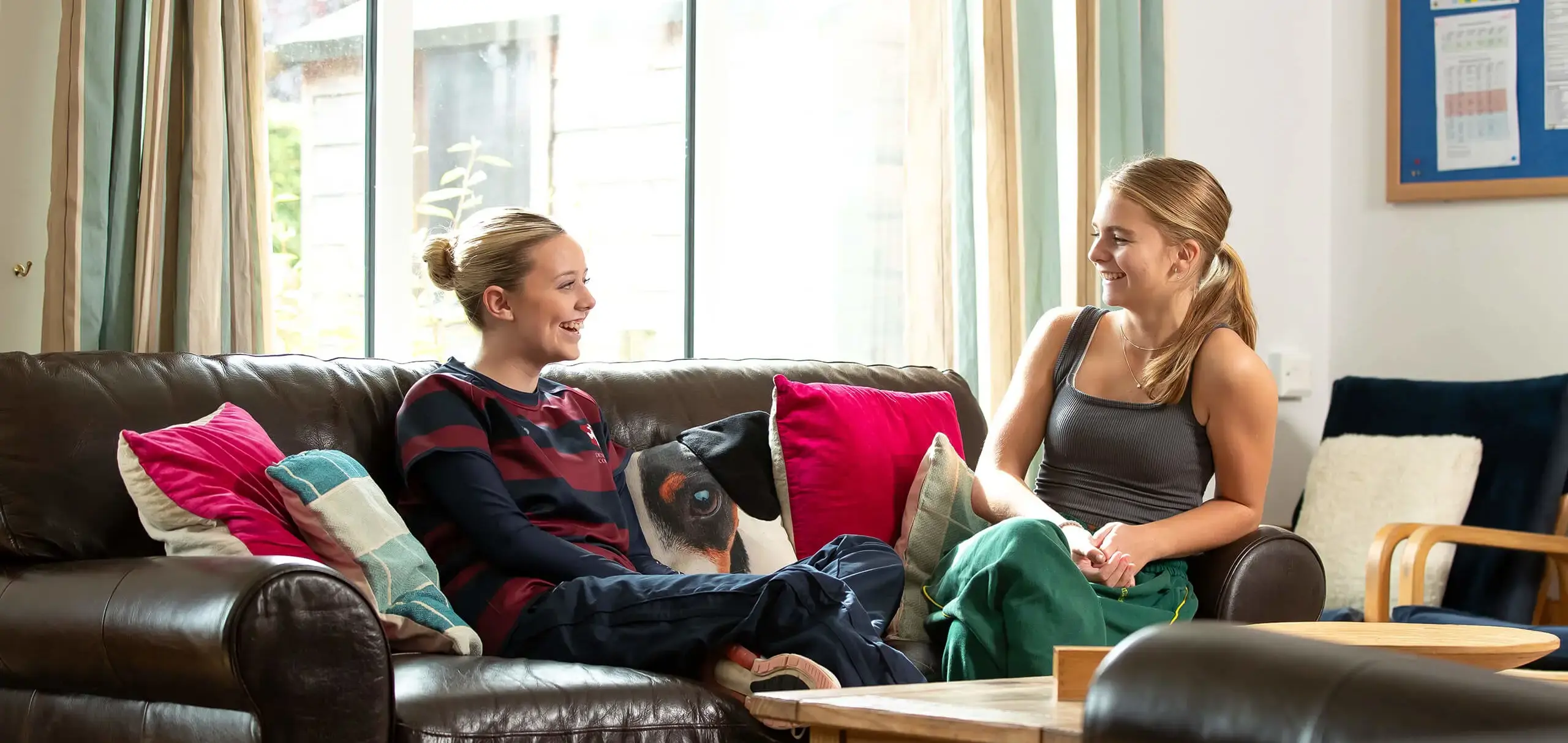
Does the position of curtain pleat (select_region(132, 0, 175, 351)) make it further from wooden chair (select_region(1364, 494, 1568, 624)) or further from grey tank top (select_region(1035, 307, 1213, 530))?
wooden chair (select_region(1364, 494, 1568, 624))

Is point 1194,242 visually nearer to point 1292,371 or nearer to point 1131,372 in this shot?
point 1131,372

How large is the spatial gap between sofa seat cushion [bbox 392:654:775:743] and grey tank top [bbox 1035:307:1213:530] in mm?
862

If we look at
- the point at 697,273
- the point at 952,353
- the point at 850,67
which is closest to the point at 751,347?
the point at 697,273

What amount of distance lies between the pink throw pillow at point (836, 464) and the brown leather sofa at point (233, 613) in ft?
1.77

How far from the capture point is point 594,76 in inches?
136

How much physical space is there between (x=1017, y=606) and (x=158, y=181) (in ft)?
5.00

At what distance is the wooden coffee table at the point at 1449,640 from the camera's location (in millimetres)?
1609

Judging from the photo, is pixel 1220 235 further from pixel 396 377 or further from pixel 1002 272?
pixel 396 377

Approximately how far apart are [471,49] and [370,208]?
1.55 ft

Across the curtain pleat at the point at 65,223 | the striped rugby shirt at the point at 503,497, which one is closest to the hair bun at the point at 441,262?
the striped rugby shirt at the point at 503,497

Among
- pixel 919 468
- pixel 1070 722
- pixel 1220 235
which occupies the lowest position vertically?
pixel 1070 722

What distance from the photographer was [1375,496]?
12.0ft

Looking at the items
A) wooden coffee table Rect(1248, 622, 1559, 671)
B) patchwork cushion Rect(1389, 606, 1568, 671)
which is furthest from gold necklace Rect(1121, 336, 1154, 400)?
patchwork cushion Rect(1389, 606, 1568, 671)

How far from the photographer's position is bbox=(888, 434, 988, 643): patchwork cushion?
2.49 meters
